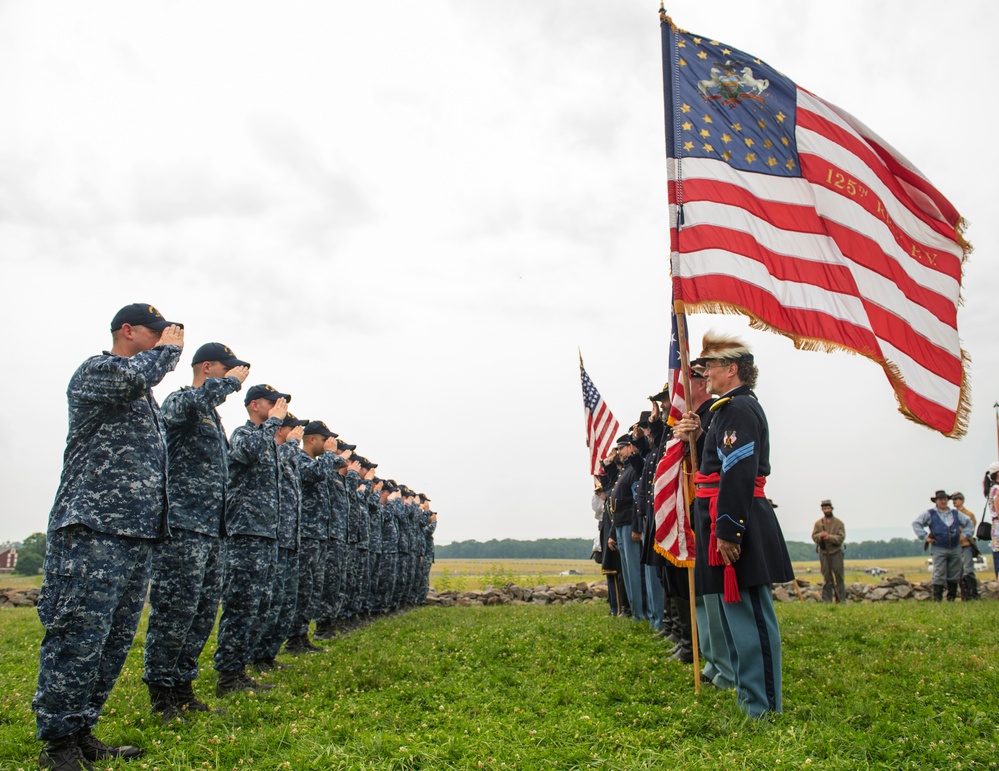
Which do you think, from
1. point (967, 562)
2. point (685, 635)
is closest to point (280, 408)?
point (685, 635)

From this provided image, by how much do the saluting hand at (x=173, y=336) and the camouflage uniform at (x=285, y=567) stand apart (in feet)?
8.56

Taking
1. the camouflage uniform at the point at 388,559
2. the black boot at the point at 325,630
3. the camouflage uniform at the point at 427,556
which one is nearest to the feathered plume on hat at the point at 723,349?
the black boot at the point at 325,630

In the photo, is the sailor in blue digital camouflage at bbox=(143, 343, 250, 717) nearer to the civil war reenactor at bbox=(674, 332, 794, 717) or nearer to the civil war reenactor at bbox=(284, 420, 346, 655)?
the civil war reenactor at bbox=(284, 420, 346, 655)

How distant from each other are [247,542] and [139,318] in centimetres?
231

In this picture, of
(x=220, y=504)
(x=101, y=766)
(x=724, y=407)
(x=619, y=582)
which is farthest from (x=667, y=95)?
(x=619, y=582)

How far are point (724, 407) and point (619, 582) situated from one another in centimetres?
737

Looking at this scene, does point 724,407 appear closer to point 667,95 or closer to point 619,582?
point 667,95

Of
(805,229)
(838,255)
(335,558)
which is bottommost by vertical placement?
(335,558)

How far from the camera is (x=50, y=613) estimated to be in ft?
11.6

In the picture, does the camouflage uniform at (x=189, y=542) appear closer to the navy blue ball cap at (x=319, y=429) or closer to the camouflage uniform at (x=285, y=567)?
the camouflage uniform at (x=285, y=567)

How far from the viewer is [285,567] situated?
6770mm

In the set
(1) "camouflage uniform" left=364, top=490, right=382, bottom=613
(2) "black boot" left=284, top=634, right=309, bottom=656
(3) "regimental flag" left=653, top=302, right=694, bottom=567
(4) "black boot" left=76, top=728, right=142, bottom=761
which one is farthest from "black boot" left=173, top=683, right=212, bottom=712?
(1) "camouflage uniform" left=364, top=490, right=382, bottom=613

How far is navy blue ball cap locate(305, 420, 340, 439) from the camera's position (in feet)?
29.1

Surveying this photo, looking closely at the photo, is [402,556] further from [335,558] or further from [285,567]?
[285,567]
